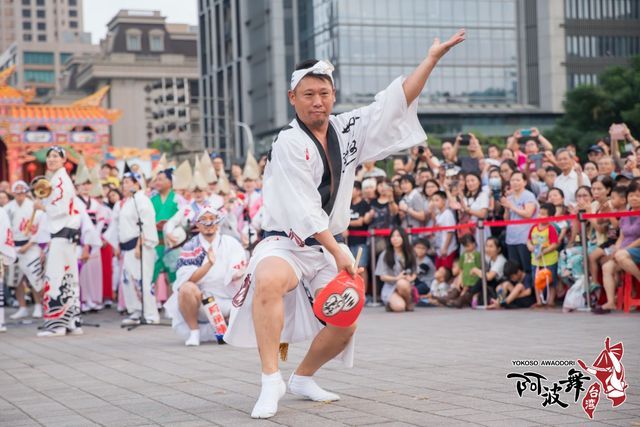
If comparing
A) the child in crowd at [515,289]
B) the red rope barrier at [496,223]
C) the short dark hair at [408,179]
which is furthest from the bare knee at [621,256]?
the short dark hair at [408,179]

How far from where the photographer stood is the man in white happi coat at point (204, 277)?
35.4 feet

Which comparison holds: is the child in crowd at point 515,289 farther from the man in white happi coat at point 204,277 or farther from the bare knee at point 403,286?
the man in white happi coat at point 204,277

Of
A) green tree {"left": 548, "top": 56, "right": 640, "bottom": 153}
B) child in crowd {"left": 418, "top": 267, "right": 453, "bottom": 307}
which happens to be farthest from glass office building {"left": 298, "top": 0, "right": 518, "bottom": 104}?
child in crowd {"left": 418, "top": 267, "right": 453, "bottom": 307}

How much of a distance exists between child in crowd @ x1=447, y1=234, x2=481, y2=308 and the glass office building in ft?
199

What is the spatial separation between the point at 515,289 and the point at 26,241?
7863mm

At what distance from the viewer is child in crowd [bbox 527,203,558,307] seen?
1283 centimetres

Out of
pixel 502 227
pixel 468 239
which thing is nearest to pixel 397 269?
pixel 468 239

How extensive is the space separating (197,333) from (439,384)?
14.6ft

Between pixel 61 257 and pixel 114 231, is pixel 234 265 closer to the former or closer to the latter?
pixel 61 257

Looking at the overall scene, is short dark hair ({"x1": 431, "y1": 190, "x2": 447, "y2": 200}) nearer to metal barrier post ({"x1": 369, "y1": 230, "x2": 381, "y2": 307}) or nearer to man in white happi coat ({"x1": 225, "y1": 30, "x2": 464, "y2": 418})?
metal barrier post ({"x1": 369, "y1": 230, "x2": 381, "y2": 307})

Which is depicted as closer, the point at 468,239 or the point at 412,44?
the point at 468,239

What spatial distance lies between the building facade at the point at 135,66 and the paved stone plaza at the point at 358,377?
100 meters

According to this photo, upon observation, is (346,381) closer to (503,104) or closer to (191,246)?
(191,246)

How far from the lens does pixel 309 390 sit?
628cm
